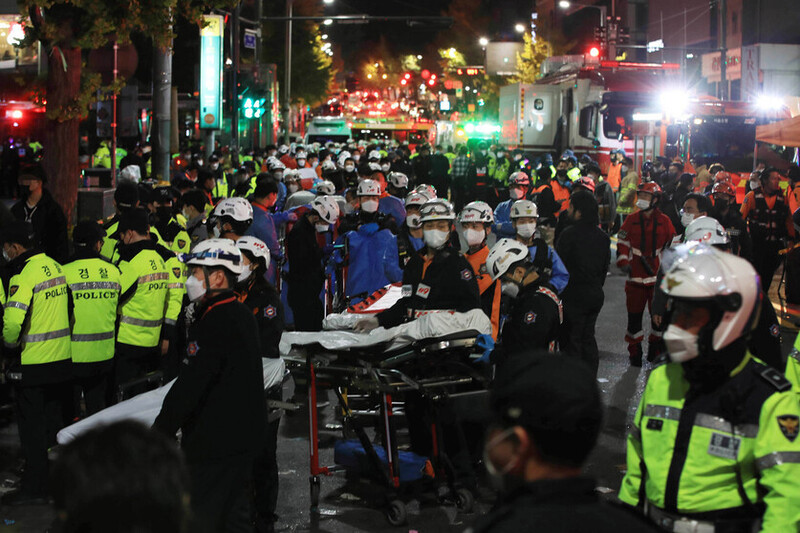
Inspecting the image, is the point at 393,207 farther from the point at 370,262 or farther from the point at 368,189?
the point at 370,262

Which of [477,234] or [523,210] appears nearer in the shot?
[477,234]

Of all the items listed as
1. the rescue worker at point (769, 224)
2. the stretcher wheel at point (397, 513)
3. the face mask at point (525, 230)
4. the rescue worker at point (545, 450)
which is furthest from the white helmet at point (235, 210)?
the rescue worker at point (769, 224)

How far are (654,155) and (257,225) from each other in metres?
16.5

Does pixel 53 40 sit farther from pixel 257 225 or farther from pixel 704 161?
pixel 704 161

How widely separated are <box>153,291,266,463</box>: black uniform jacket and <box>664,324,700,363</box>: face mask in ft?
8.13

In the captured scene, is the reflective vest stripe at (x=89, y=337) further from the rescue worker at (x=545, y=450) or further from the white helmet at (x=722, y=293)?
the rescue worker at (x=545, y=450)

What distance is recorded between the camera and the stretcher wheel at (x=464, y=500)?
738cm

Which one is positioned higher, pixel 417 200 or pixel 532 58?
pixel 532 58

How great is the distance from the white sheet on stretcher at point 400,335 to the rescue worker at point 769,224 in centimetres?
948

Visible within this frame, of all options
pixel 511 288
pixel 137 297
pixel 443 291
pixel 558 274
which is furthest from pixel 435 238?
pixel 137 297

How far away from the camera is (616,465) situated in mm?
8352

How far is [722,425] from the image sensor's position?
354cm

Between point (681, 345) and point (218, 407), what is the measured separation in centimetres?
262

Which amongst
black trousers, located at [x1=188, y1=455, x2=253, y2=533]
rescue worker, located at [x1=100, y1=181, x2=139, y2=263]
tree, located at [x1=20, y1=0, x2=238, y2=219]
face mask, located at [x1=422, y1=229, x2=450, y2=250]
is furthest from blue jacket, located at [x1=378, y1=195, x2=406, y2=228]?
black trousers, located at [x1=188, y1=455, x2=253, y2=533]
